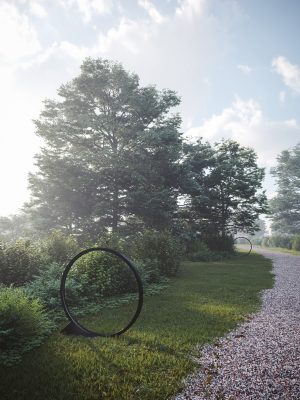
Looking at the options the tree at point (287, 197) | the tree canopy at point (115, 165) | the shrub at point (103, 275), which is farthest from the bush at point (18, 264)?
the tree at point (287, 197)

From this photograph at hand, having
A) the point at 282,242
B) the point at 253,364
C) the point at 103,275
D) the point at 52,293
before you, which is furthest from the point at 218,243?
the point at 253,364

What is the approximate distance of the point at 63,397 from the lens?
141 inches

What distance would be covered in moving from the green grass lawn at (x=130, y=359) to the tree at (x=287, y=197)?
42.8 m

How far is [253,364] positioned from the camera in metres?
4.38

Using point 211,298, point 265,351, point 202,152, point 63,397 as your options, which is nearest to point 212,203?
point 202,152

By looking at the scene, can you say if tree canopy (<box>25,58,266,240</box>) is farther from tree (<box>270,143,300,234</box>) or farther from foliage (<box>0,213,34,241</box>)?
foliage (<box>0,213,34,241</box>)

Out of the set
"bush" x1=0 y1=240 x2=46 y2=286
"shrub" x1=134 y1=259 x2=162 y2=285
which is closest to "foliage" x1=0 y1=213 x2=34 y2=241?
"bush" x1=0 y1=240 x2=46 y2=286

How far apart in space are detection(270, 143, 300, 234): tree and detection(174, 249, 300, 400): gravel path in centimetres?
4352

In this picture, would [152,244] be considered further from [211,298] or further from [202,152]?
[202,152]

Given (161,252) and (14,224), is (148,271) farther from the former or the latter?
(14,224)

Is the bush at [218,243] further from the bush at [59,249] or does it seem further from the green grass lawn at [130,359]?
the green grass lawn at [130,359]

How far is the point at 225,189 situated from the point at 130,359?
24.6 metres

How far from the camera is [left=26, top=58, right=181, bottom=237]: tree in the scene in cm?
2148

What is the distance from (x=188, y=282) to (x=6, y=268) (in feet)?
22.5
